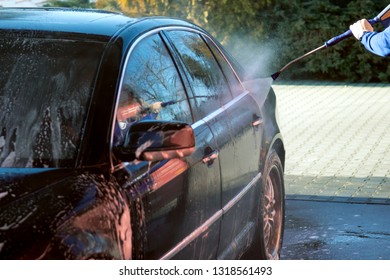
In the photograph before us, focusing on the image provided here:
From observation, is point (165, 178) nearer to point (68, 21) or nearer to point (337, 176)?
point (68, 21)

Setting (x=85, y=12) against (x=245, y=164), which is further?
(x=245, y=164)

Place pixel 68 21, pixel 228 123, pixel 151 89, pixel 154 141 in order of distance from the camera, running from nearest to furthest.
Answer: pixel 154 141
pixel 151 89
pixel 68 21
pixel 228 123

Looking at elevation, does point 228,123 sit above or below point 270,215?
above

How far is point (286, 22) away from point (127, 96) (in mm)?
14139

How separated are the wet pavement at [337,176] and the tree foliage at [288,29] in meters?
2.06

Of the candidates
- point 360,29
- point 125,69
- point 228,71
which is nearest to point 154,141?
point 125,69

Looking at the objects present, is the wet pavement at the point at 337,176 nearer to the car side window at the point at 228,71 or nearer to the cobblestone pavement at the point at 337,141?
the cobblestone pavement at the point at 337,141

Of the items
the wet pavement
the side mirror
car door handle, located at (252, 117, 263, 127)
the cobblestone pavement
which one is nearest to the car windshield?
the side mirror

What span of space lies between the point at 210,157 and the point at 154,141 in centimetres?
97

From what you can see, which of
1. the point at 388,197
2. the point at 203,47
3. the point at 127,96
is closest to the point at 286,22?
the point at 388,197

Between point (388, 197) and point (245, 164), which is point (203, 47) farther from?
point (388, 197)

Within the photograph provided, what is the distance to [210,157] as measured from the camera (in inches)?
184

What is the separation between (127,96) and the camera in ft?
13.4

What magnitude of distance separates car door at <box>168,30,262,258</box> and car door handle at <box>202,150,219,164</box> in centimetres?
2
